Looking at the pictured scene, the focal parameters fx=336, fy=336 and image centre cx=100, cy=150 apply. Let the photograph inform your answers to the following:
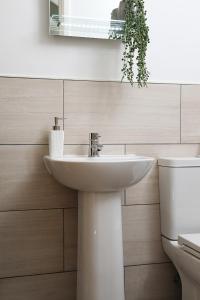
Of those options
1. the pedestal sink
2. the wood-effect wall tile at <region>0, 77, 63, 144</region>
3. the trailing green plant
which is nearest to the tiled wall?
the wood-effect wall tile at <region>0, 77, 63, 144</region>

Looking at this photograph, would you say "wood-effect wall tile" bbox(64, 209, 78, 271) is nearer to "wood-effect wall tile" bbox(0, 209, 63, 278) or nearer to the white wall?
"wood-effect wall tile" bbox(0, 209, 63, 278)

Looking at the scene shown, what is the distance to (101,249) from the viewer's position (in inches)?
54.1

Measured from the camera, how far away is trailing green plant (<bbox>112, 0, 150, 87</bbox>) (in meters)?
1.57

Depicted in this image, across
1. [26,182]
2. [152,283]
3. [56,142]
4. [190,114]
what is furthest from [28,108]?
[152,283]

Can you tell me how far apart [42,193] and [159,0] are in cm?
112

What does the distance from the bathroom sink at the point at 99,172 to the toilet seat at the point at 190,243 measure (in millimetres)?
344

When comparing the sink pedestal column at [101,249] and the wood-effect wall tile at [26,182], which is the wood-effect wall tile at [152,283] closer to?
the sink pedestal column at [101,249]

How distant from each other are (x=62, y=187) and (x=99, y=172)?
0.41 meters

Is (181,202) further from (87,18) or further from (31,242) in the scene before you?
(87,18)

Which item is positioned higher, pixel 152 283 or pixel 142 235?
pixel 142 235

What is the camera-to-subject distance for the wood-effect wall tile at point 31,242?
154cm

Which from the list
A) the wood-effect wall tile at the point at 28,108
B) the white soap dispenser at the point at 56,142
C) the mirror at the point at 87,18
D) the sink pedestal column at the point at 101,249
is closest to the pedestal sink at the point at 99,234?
the sink pedestal column at the point at 101,249

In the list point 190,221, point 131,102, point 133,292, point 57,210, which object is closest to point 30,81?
point 131,102

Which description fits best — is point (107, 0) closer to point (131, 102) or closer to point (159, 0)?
point (159, 0)
